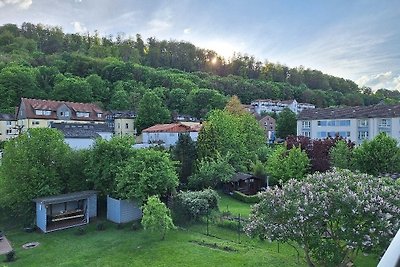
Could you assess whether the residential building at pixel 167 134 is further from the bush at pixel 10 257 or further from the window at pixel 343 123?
the bush at pixel 10 257

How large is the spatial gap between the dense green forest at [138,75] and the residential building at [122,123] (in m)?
7.93

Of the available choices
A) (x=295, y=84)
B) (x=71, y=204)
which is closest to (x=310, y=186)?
(x=71, y=204)

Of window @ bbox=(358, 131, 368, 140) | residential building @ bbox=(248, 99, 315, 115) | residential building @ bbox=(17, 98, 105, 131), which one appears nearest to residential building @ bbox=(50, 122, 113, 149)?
residential building @ bbox=(17, 98, 105, 131)

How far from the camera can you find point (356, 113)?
160 feet

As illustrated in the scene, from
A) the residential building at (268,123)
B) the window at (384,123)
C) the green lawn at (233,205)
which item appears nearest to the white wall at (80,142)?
the green lawn at (233,205)

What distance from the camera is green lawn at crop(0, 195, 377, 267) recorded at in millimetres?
16719

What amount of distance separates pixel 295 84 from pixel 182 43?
44492mm

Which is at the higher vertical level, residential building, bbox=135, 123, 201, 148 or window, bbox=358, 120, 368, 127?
window, bbox=358, 120, 368, 127

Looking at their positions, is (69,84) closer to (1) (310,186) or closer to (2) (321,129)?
(2) (321,129)

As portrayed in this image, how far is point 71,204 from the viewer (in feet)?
83.0

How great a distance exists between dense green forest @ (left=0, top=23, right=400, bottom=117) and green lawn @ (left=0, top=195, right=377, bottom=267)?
50.8 m

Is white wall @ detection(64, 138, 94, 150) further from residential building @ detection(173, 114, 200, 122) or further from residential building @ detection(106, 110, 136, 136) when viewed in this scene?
residential building @ detection(173, 114, 200, 122)

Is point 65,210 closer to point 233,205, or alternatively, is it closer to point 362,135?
point 233,205

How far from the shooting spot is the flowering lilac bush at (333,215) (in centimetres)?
1152
